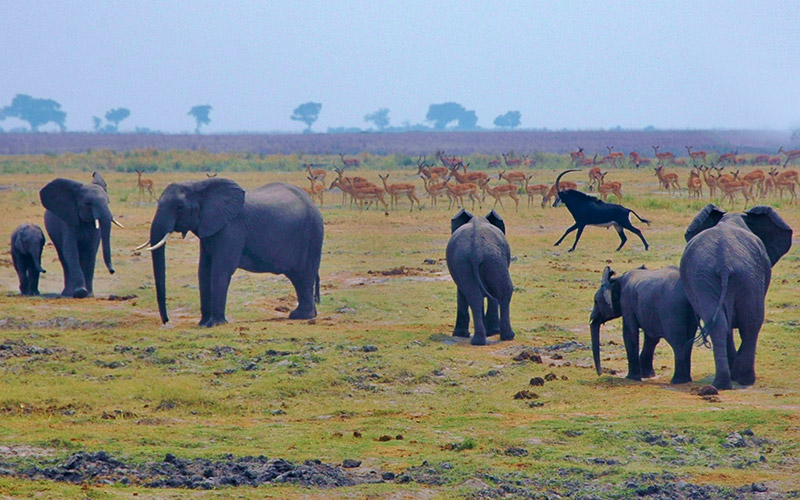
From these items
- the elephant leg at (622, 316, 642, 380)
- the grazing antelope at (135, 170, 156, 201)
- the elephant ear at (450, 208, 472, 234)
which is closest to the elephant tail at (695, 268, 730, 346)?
the elephant leg at (622, 316, 642, 380)

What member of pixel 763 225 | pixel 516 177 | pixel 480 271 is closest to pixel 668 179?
pixel 516 177

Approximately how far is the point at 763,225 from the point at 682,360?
1.85 meters

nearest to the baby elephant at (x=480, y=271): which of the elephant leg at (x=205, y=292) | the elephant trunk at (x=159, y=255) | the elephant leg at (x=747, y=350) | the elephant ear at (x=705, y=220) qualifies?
the elephant ear at (x=705, y=220)

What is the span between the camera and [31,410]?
1010 cm

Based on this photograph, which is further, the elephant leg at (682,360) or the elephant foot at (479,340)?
the elephant foot at (479,340)

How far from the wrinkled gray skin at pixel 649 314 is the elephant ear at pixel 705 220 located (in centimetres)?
69

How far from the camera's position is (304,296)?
15727 mm

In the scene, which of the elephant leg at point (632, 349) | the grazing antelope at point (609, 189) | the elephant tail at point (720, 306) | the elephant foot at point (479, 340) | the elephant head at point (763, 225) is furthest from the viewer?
the grazing antelope at point (609, 189)

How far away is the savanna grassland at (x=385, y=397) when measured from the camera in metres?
7.92

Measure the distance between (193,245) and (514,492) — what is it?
672 inches

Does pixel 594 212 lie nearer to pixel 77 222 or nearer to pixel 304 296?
pixel 304 296

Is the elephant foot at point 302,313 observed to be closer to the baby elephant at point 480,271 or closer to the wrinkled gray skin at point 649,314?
the baby elephant at point 480,271

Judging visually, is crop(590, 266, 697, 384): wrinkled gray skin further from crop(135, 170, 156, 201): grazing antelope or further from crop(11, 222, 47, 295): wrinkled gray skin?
crop(135, 170, 156, 201): grazing antelope

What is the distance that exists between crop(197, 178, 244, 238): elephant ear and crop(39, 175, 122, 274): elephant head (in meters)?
2.96
